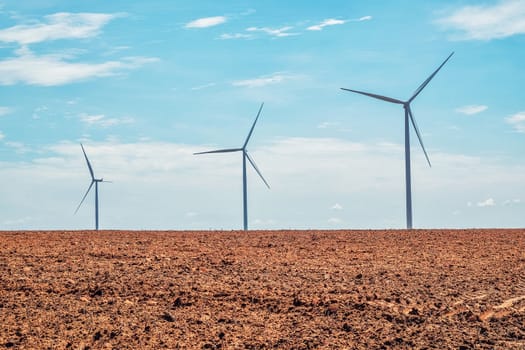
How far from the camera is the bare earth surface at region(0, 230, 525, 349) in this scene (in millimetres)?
13617

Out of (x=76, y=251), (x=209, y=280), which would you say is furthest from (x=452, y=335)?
(x=76, y=251)

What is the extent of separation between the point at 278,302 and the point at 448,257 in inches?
Answer: 376

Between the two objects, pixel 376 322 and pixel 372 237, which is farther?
pixel 372 237

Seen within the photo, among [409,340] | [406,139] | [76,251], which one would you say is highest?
[406,139]

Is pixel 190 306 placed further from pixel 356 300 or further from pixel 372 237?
pixel 372 237

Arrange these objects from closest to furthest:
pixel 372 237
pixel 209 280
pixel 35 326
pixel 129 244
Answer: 1. pixel 35 326
2. pixel 209 280
3. pixel 129 244
4. pixel 372 237

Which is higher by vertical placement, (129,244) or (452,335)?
(129,244)

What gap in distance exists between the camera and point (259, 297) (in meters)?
16.5

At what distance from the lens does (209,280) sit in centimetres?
1850

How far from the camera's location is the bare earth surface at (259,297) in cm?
1362

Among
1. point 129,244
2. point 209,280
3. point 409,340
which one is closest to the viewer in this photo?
point 409,340

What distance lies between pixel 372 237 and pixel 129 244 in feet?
31.4

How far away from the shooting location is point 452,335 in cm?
1375

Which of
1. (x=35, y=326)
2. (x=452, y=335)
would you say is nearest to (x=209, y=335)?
(x=35, y=326)
